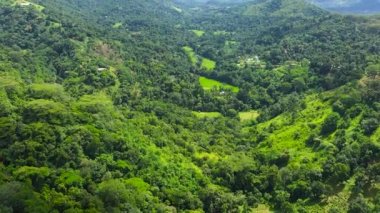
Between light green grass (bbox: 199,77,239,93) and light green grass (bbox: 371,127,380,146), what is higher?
light green grass (bbox: 371,127,380,146)

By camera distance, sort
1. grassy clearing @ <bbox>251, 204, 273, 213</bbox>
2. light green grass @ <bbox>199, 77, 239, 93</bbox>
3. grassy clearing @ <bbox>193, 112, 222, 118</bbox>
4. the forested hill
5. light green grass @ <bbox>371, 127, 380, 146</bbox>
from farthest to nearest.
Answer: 1. light green grass @ <bbox>199, 77, 239, 93</bbox>
2. grassy clearing @ <bbox>193, 112, 222, 118</bbox>
3. light green grass @ <bbox>371, 127, 380, 146</bbox>
4. grassy clearing @ <bbox>251, 204, 273, 213</bbox>
5. the forested hill

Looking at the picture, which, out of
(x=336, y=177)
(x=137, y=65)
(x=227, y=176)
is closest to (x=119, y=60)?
(x=137, y=65)

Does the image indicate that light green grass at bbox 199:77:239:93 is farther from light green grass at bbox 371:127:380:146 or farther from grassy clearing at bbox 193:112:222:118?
light green grass at bbox 371:127:380:146

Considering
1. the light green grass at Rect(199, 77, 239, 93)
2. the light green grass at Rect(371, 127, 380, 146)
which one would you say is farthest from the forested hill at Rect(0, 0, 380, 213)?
the light green grass at Rect(371, 127, 380, 146)

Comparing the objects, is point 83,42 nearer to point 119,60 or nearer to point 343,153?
point 119,60

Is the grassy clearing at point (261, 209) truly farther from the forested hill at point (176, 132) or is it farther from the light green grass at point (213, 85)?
the light green grass at point (213, 85)

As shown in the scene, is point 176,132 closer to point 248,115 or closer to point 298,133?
point 298,133
